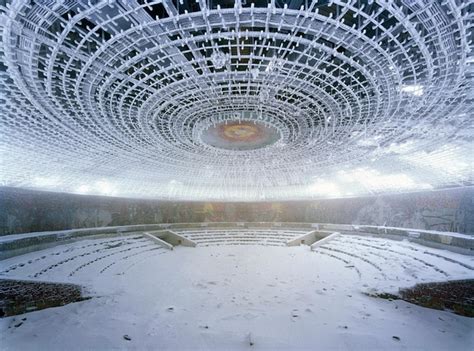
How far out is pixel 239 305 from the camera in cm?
855

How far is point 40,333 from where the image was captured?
19.9ft

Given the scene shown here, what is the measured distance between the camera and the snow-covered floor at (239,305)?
6016 mm

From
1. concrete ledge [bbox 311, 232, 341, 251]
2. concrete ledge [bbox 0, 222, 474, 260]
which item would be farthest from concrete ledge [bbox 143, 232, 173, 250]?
concrete ledge [bbox 311, 232, 341, 251]

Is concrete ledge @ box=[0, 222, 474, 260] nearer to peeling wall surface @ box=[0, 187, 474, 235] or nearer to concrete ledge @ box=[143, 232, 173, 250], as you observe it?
peeling wall surface @ box=[0, 187, 474, 235]

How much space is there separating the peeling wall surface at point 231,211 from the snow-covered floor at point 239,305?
290 cm

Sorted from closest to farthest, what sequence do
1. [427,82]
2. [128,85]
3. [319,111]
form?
[427,82], [128,85], [319,111]

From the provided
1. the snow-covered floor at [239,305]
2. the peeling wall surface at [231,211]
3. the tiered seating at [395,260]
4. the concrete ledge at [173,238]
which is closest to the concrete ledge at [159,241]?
the concrete ledge at [173,238]

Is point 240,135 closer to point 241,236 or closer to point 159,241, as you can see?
point 159,241

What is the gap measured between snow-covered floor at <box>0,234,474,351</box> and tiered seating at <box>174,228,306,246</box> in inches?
291

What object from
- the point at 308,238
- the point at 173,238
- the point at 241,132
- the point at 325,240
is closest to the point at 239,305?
the point at 241,132

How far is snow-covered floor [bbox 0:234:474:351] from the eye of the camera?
6.02 meters

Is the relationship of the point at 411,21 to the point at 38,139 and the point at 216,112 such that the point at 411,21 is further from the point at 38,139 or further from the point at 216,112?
the point at 38,139

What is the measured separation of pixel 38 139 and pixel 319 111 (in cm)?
1443

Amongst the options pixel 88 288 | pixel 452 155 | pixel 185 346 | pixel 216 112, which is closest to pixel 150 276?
pixel 88 288
